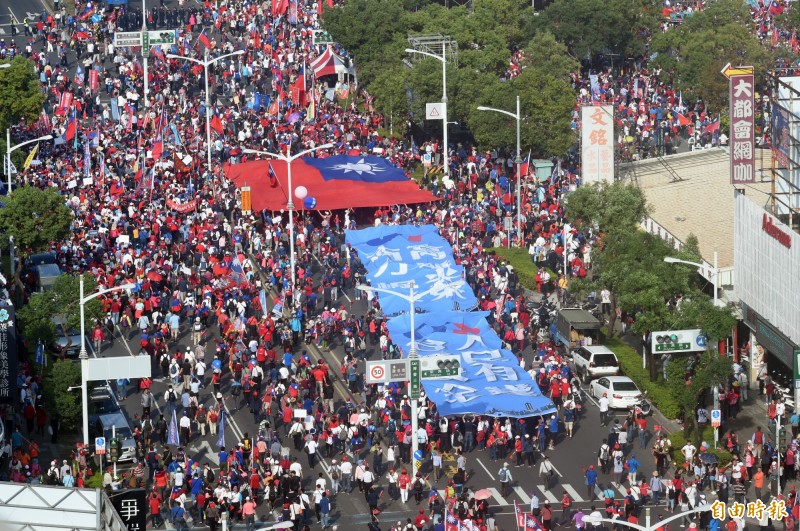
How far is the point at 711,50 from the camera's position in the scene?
368 feet

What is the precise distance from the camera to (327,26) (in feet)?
378

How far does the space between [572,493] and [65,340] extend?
2036 centimetres

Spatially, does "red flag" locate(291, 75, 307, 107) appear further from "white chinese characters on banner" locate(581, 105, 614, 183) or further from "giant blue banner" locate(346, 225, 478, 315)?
"white chinese characters on banner" locate(581, 105, 614, 183)

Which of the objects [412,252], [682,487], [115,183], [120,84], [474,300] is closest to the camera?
[682,487]

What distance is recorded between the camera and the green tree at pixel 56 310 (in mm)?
69000

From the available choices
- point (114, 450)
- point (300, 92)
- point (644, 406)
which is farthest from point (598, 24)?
point (114, 450)

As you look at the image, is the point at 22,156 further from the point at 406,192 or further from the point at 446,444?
the point at 446,444

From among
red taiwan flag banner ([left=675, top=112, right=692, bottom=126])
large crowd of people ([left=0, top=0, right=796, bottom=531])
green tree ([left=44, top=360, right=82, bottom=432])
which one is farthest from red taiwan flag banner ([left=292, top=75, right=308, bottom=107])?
green tree ([left=44, top=360, right=82, bottom=432])

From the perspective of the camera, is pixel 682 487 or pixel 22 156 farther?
pixel 22 156

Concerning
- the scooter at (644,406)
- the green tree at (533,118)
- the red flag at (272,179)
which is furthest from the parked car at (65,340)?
the green tree at (533,118)

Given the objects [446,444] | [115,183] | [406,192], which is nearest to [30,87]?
[115,183]

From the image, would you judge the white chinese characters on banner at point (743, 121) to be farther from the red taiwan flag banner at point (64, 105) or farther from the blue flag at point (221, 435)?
the red taiwan flag banner at point (64, 105)

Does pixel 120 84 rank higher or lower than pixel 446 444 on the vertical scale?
higher

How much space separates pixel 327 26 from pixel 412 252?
3575 cm
